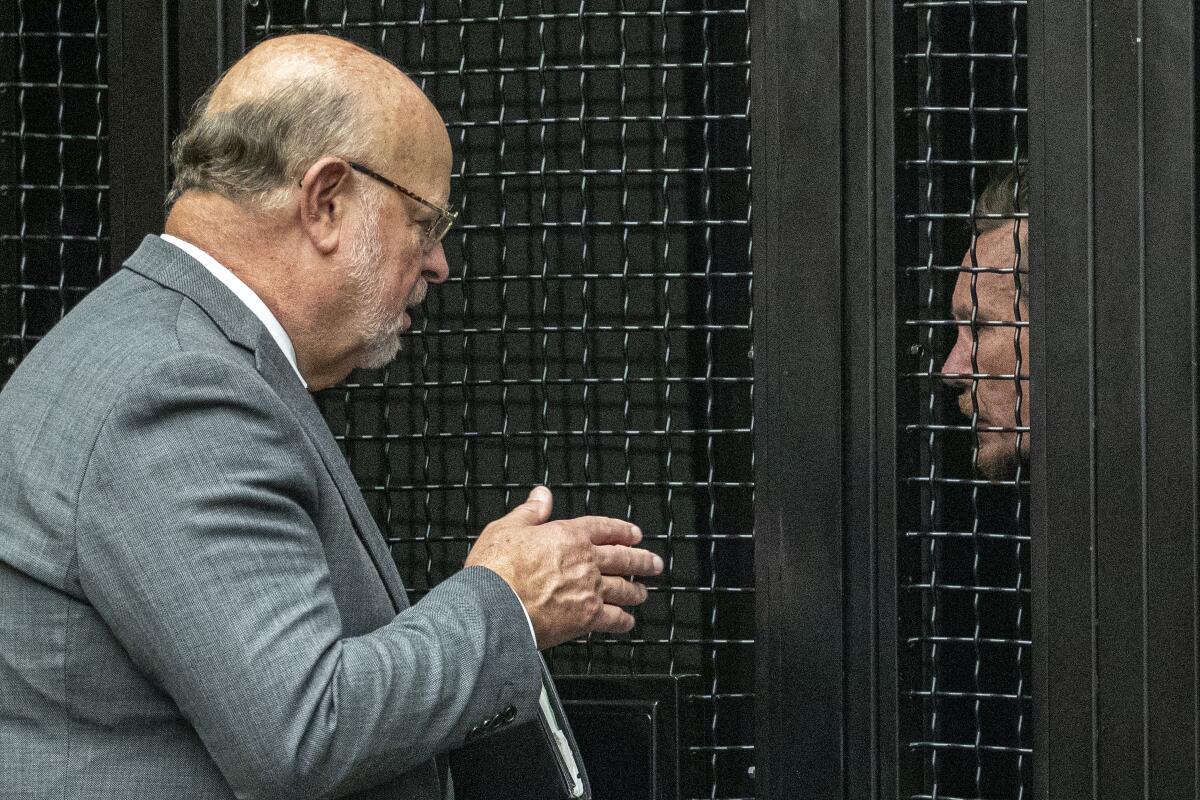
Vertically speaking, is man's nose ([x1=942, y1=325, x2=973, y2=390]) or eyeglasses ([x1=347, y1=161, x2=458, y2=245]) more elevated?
eyeglasses ([x1=347, y1=161, x2=458, y2=245])

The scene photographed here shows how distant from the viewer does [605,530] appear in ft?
6.13

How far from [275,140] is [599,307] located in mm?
1388

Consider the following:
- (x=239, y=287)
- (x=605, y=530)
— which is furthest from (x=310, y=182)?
(x=605, y=530)

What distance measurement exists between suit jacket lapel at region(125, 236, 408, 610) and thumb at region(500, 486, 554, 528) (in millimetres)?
183

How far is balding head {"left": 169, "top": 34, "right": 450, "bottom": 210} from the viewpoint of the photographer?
1.71 meters

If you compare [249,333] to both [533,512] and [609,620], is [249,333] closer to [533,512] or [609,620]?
[533,512]

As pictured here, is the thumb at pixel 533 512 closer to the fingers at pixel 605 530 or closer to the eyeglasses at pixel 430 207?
the fingers at pixel 605 530

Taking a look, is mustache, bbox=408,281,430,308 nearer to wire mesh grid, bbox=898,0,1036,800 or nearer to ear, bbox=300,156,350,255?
ear, bbox=300,156,350,255

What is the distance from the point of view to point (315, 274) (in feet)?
5.73

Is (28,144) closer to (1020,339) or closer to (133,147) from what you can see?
(133,147)

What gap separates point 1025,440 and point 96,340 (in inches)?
65.1

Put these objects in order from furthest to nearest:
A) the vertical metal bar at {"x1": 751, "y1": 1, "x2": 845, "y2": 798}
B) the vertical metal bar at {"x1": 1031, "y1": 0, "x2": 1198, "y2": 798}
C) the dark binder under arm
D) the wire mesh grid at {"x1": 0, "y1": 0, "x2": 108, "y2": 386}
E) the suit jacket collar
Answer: the wire mesh grid at {"x1": 0, "y1": 0, "x2": 108, "y2": 386} → the vertical metal bar at {"x1": 751, "y1": 1, "x2": 845, "y2": 798} → the vertical metal bar at {"x1": 1031, "y1": 0, "x2": 1198, "y2": 798} → the dark binder under arm → the suit jacket collar

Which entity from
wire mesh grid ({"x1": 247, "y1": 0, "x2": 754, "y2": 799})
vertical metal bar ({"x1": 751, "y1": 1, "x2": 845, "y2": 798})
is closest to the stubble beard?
wire mesh grid ({"x1": 247, "y1": 0, "x2": 754, "y2": 799})

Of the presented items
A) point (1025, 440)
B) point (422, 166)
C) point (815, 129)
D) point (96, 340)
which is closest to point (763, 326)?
point (815, 129)
